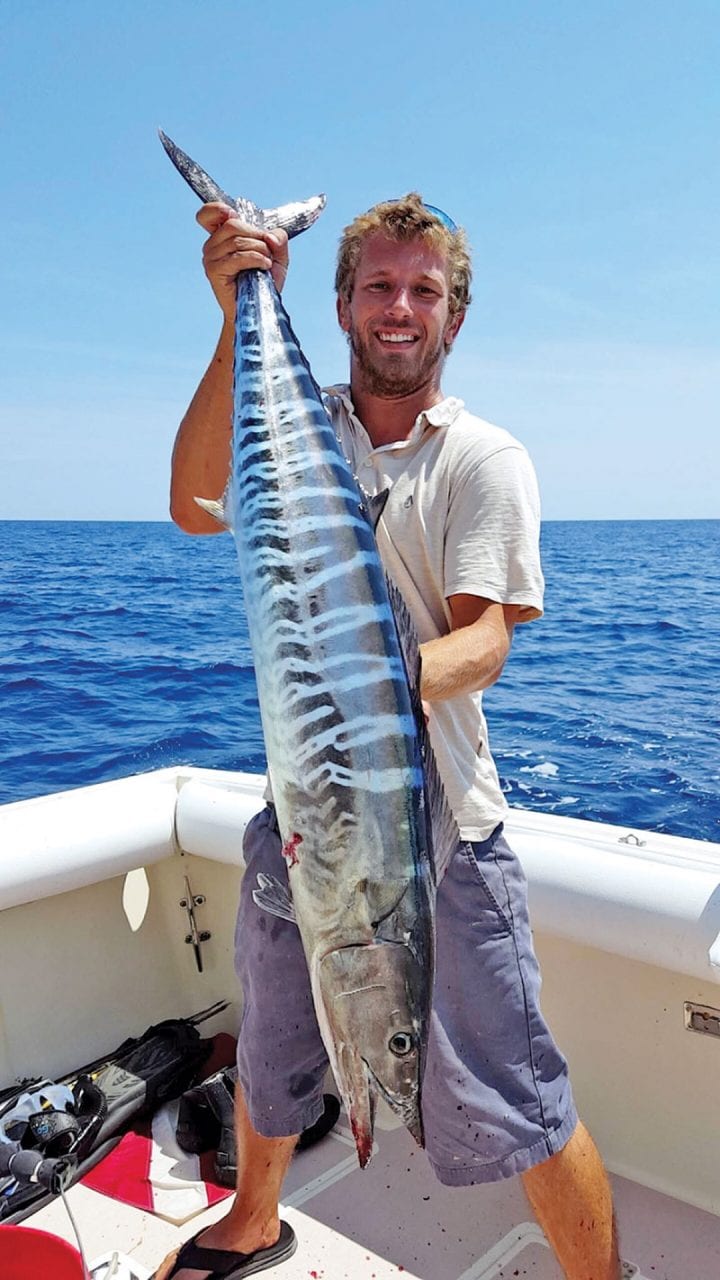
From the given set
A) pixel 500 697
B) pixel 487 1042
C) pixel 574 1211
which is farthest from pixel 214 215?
pixel 500 697

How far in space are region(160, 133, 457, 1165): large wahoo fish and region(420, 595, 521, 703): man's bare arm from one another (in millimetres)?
226

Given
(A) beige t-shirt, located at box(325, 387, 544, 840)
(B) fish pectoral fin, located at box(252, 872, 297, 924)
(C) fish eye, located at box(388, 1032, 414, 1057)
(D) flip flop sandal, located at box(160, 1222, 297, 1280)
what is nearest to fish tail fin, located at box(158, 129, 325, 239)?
(A) beige t-shirt, located at box(325, 387, 544, 840)

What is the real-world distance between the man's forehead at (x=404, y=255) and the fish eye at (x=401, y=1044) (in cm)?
154

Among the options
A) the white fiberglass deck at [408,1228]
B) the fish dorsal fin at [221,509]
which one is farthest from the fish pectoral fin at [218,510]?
the white fiberglass deck at [408,1228]

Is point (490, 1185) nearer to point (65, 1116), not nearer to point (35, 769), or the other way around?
point (65, 1116)

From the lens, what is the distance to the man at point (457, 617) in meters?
2.10

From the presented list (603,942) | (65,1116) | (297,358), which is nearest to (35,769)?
(65,1116)

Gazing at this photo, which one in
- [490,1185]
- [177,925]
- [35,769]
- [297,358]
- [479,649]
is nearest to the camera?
[297,358]

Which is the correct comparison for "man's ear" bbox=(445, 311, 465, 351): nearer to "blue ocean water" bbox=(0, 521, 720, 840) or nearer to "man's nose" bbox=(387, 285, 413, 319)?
"man's nose" bbox=(387, 285, 413, 319)

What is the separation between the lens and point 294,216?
2.05 meters

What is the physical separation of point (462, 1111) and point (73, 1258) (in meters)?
0.83

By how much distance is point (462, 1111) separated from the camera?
2.15m

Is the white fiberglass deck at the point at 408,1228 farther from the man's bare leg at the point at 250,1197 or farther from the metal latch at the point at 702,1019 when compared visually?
the metal latch at the point at 702,1019

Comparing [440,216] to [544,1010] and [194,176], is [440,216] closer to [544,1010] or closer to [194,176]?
[194,176]
